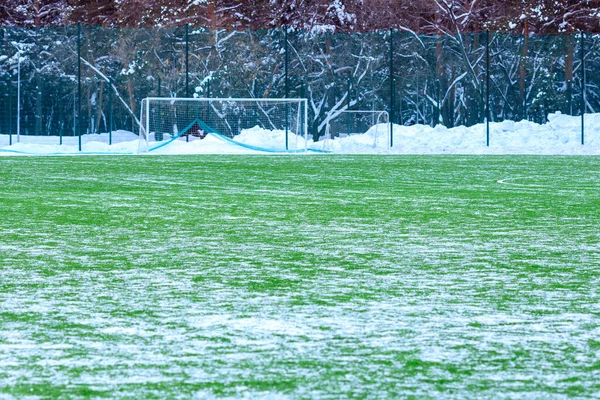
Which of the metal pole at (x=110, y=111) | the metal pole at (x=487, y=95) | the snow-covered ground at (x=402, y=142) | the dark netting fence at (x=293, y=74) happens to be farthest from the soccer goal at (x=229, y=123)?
the metal pole at (x=487, y=95)

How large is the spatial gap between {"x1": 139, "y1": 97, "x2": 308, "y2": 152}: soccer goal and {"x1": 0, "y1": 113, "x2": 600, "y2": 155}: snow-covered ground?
0.05 meters

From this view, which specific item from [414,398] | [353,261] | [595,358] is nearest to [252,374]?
[414,398]

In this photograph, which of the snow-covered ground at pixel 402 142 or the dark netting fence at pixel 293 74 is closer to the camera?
the snow-covered ground at pixel 402 142

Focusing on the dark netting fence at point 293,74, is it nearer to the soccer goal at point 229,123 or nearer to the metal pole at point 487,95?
the metal pole at point 487,95

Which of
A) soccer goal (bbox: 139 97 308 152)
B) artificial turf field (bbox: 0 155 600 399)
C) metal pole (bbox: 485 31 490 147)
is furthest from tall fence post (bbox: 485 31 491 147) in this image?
artificial turf field (bbox: 0 155 600 399)

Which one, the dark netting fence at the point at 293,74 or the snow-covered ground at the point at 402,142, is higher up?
the dark netting fence at the point at 293,74

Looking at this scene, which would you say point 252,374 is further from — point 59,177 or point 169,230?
point 59,177

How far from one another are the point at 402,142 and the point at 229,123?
4075 millimetres

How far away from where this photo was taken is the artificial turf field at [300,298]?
2.95 meters

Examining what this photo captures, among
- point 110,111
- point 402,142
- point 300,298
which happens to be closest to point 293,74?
point 402,142

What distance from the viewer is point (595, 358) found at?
3197 mm

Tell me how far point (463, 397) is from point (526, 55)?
24.9 meters

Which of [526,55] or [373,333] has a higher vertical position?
[526,55]

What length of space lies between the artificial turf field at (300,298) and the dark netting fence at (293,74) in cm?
1688
